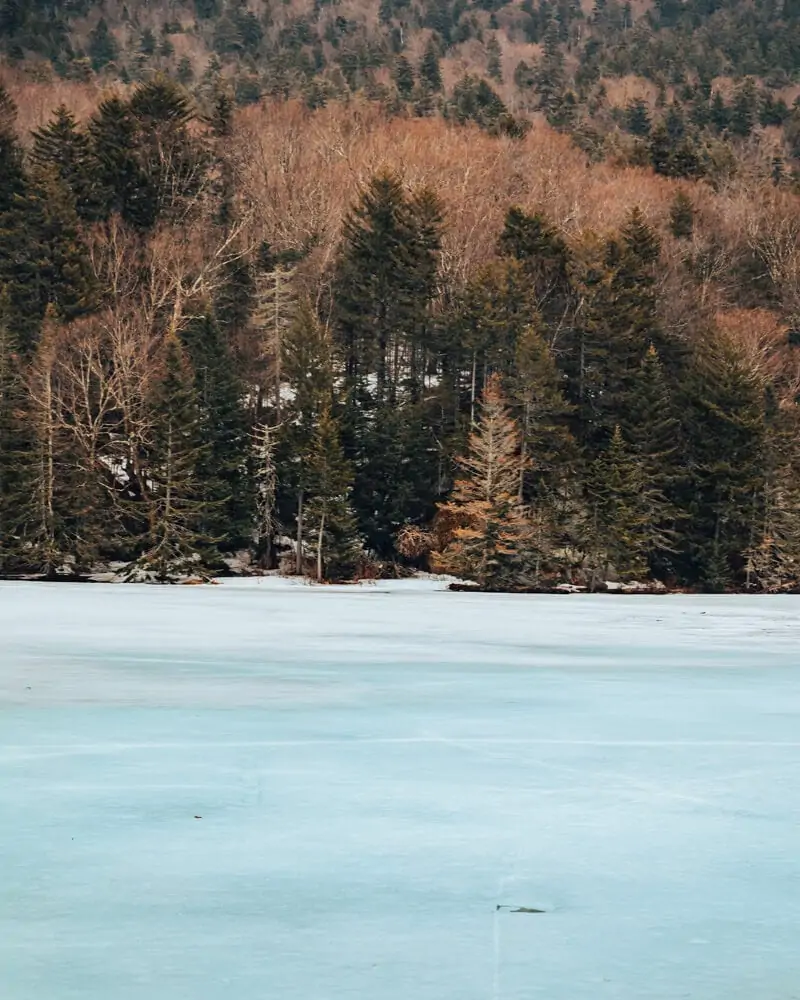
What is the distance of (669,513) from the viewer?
170 feet

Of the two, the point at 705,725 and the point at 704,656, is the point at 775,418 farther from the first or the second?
the point at 705,725

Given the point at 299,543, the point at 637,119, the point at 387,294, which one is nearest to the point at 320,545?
the point at 299,543

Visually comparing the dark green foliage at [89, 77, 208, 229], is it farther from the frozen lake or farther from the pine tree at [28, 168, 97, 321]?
the frozen lake

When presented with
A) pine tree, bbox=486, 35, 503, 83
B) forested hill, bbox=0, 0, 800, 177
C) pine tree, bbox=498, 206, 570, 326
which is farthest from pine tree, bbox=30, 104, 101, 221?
pine tree, bbox=486, 35, 503, 83

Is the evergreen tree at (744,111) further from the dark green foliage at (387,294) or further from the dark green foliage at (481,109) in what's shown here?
the dark green foliage at (387,294)

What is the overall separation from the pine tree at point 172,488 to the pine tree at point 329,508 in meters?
3.83

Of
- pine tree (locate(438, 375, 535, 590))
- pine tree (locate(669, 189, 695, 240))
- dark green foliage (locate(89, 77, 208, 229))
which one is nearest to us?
pine tree (locate(438, 375, 535, 590))

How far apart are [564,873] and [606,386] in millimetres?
53247

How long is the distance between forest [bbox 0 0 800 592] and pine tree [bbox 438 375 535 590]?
4.5 inches

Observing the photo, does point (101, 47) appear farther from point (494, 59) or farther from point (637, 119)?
point (637, 119)

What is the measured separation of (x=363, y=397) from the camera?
56.3m

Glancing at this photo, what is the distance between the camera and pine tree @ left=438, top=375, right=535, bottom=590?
152 feet

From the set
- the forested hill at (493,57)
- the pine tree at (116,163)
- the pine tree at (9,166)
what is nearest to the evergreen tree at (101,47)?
the forested hill at (493,57)

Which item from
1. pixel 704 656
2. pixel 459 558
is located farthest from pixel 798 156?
pixel 704 656
